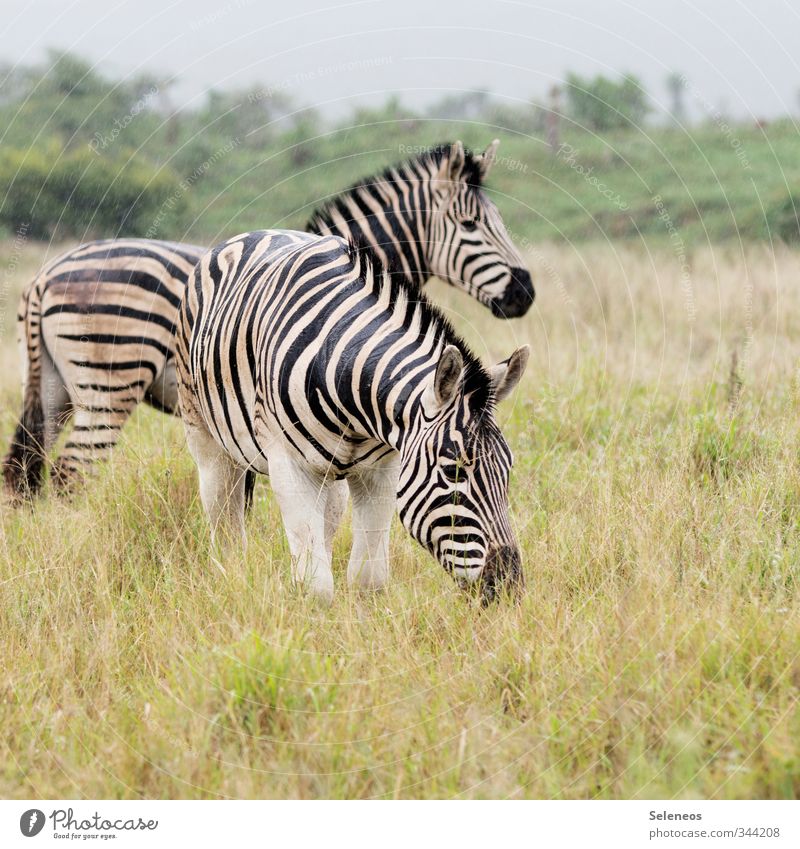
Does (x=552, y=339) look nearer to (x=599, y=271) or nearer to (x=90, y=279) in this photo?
(x=599, y=271)

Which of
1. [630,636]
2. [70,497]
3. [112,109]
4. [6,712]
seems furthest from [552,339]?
[112,109]

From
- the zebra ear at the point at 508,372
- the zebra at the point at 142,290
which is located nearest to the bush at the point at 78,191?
the zebra at the point at 142,290

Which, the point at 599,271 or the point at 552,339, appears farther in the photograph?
the point at 599,271

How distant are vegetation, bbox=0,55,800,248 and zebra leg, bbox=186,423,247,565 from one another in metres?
14.3

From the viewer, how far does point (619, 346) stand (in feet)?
35.2

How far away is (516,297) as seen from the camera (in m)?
7.89

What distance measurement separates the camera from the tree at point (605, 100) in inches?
883

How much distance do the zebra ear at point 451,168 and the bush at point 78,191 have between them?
1263 cm

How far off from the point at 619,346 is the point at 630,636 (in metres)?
7.12

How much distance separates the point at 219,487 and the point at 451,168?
11.2 feet

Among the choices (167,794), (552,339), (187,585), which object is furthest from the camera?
(552,339)

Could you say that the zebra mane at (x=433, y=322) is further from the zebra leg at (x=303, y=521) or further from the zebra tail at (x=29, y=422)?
the zebra tail at (x=29, y=422)

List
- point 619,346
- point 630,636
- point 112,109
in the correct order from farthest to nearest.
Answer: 1. point 112,109
2. point 619,346
3. point 630,636

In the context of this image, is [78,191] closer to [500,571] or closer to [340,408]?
[340,408]
